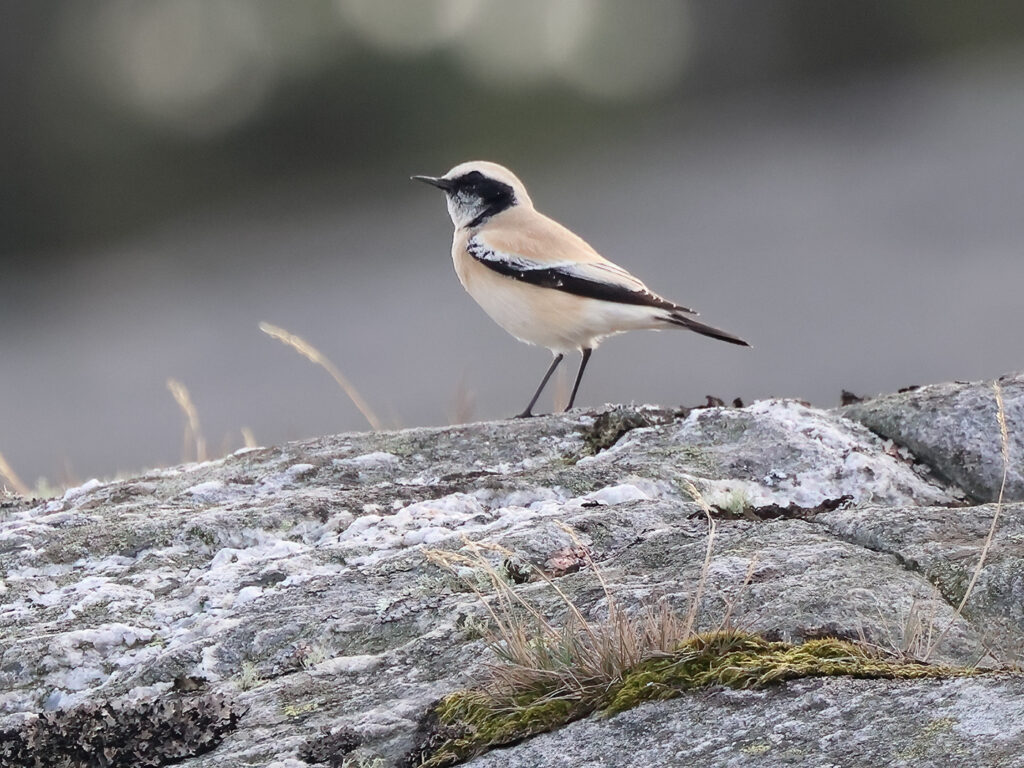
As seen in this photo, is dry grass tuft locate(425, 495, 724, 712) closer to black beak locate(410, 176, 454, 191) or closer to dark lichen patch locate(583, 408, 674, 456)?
dark lichen patch locate(583, 408, 674, 456)

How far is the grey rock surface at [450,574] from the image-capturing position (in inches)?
124

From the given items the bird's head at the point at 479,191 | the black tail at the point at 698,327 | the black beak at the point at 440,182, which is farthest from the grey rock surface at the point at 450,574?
the black beak at the point at 440,182

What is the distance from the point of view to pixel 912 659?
114 inches

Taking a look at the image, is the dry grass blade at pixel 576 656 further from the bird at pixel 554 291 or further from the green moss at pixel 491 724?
the bird at pixel 554 291

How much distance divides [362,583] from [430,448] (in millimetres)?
1703

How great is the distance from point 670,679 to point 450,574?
4.16ft

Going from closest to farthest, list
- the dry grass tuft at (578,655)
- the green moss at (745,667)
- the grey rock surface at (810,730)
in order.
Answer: the grey rock surface at (810,730)
the green moss at (745,667)
the dry grass tuft at (578,655)

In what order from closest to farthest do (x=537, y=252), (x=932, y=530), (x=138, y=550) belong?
(x=932, y=530)
(x=138, y=550)
(x=537, y=252)

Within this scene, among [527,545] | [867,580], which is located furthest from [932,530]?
[527,545]

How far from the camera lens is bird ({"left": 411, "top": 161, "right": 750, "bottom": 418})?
7.83m

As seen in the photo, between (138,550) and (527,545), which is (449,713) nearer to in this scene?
(527,545)

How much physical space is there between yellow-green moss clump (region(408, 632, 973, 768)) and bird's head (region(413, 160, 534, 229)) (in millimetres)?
6286

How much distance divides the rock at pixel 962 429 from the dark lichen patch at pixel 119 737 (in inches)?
128

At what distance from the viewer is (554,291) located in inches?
313
